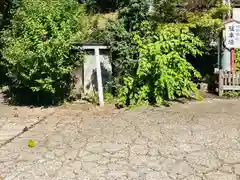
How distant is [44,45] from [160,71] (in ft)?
8.47

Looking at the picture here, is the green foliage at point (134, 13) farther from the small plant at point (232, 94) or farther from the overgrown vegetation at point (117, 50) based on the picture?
the small plant at point (232, 94)

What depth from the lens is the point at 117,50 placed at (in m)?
7.84

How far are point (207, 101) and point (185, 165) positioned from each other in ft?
12.1

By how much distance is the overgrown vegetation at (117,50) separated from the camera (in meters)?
7.31

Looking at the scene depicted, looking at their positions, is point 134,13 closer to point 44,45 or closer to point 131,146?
point 44,45

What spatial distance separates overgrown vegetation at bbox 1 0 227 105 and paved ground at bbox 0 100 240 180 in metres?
0.69

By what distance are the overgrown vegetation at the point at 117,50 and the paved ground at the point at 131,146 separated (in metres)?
0.69

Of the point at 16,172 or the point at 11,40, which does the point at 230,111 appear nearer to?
the point at 16,172

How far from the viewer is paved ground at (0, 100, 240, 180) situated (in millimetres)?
4281

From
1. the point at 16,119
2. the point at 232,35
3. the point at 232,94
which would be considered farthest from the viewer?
the point at 232,35

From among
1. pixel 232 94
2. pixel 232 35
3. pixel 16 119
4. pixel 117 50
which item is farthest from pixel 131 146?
pixel 232 35

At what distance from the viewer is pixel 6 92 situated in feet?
30.4

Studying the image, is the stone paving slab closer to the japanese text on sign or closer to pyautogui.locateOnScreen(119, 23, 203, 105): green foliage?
pyautogui.locateOnScreen(119, 23, 203, 105): green foliage

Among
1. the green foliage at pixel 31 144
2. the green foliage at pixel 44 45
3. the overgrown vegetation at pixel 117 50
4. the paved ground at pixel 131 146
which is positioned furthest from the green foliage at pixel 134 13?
the green foliage at pixel 31 144
